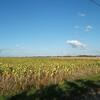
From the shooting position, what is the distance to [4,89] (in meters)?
13.8

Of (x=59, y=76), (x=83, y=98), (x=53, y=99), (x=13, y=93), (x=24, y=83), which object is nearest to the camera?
(x=53, y=99)

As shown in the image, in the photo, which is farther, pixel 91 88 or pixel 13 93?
pixel 91 88

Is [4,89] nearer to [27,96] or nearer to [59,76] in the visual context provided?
[27,96]

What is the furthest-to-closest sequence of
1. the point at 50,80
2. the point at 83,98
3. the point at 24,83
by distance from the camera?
the point at 50,80 → the point at 24,83 → the point at 83,98

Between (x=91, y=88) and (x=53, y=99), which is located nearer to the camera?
(x=53, y=99)

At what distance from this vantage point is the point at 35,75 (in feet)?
59.0

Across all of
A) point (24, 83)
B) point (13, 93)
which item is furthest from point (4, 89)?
point (24, 83)

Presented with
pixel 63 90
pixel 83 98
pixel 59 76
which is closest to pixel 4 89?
pixel 63 90

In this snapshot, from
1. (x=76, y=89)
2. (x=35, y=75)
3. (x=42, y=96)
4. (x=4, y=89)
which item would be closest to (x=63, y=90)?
(x=76, y=89)

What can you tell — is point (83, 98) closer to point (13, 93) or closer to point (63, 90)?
point (63, 90)

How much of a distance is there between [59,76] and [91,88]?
4854mm

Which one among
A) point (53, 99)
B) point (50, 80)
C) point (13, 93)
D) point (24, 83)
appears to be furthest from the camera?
point (50, 80)

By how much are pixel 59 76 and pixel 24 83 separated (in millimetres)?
4807

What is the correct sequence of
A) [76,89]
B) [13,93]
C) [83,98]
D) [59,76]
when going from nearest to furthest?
[83,98], [13,93], [76,89], [59,76]
